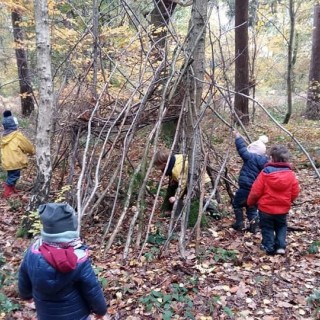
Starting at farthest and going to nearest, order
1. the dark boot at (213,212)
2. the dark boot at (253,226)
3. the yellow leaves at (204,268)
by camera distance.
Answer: the dark boot at (213,212) → the dark boot at (253,226) → the yellow leaves at (204,268)

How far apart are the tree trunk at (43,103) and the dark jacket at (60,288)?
9.36 feet

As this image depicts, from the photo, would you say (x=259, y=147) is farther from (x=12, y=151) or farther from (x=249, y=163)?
(x=12, y=151)

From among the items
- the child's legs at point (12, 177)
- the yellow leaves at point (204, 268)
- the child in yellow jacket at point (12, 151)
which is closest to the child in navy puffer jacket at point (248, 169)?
the yellow leaves at point (204, 268)

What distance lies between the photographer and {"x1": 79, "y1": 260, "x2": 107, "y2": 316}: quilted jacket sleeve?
238 cm

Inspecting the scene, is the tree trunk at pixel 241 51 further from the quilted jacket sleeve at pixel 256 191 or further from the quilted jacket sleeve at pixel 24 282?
the quilted jacket sleeve at pixel 24 282

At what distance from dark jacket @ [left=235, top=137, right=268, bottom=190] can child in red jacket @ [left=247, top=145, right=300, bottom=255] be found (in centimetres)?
45

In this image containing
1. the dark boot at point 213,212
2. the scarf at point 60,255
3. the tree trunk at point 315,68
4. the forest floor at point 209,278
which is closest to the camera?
the scarf at point 60,255

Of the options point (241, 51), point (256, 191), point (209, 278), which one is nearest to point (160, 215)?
point (256, 191)

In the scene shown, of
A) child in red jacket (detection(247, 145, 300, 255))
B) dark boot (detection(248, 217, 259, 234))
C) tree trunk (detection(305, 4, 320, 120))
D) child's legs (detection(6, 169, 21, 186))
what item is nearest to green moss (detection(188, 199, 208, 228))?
dark boot (detection(248, 217, 259, 234))

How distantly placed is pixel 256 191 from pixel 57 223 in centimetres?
298

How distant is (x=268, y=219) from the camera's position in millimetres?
4559

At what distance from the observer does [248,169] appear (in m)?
5.10

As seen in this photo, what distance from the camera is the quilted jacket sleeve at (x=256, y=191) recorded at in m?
4.58

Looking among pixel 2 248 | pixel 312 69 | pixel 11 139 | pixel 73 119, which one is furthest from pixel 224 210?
pixel 312 69
